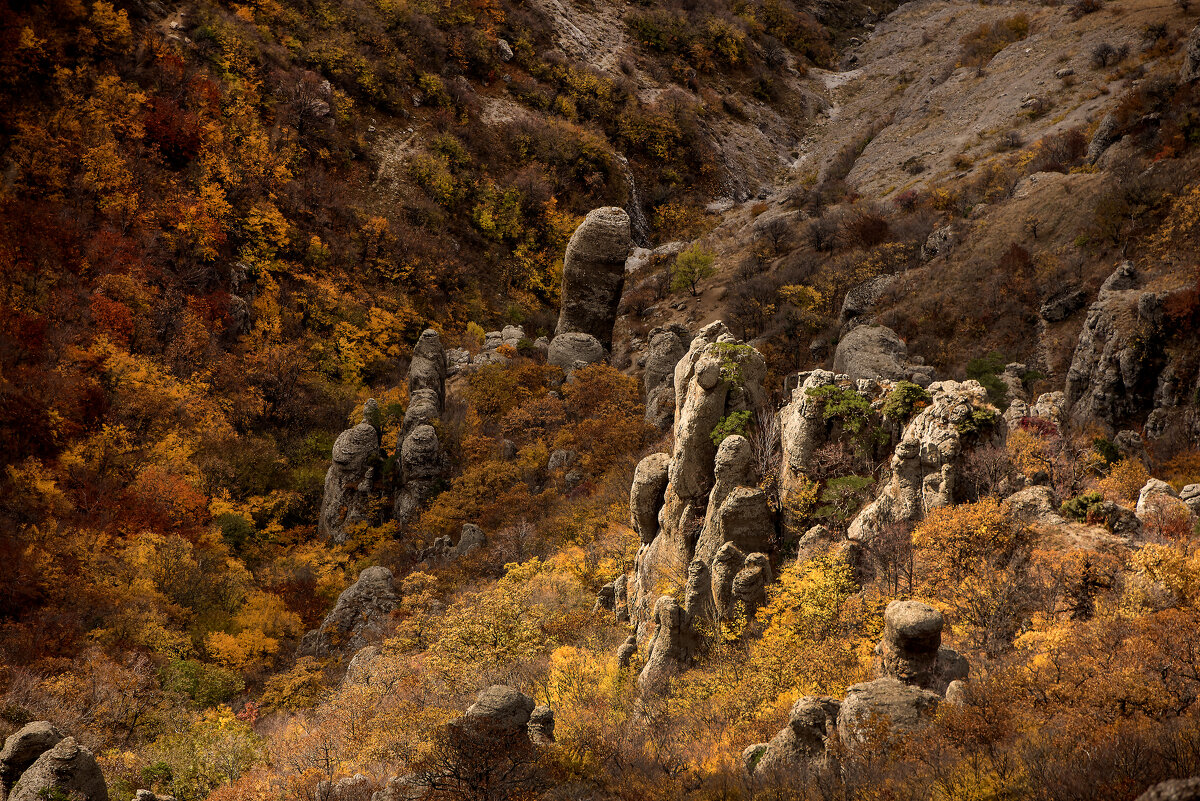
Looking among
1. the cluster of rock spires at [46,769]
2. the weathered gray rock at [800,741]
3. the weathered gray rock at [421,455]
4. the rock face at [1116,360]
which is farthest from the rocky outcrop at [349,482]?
the rock face at [1116,360]

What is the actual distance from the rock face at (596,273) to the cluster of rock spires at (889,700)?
3876cm

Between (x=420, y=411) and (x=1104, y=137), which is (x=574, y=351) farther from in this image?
(x=1104, y=137)

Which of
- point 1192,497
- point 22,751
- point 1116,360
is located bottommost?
point 22,751

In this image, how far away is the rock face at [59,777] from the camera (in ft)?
47.0

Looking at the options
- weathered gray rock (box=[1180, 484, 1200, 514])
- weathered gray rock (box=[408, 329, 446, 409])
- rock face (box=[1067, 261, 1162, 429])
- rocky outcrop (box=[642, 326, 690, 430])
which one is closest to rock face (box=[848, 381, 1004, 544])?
weathered gray rock (box=[1180, 484, 1200, 514])

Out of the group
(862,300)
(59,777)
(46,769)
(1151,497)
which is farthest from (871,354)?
(46,769)

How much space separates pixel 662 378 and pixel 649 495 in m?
19.6

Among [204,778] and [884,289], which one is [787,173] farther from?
[204,778]

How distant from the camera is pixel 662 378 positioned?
42.2 m

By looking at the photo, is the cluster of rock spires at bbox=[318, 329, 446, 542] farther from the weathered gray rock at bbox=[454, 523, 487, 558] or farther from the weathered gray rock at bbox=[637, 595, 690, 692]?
the weathered gray rock at bbox=[637, 595, 690, 692]

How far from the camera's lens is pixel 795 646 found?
53.0 ft

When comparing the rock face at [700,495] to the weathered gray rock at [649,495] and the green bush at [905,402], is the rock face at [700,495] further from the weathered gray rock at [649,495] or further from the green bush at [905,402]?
the green bush at [905,402]

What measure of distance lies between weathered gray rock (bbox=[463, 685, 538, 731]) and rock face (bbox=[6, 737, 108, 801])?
323 inches

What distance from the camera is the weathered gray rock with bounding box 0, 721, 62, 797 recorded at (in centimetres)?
1523
